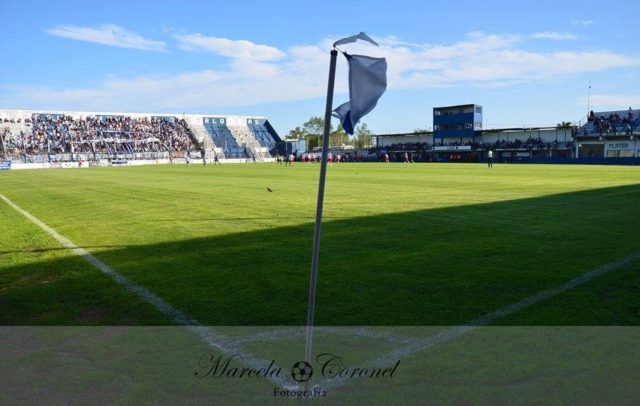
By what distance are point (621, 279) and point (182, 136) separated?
9617cm

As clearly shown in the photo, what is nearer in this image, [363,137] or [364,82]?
[364,82]

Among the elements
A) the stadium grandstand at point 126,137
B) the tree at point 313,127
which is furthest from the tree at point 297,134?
the stadium grandstand at point 126,137

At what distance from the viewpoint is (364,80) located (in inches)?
151

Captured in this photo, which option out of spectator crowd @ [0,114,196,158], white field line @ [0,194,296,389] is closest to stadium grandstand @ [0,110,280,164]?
spectator crowd @ [0,114,196,158]

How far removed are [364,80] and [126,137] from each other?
92578 millimetres

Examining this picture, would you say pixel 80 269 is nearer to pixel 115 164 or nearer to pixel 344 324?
pixel 344 324

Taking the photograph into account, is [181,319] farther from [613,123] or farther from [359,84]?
[613,123]

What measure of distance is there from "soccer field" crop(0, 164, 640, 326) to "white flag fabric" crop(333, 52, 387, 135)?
2282mm

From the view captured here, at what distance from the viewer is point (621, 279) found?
6613mm

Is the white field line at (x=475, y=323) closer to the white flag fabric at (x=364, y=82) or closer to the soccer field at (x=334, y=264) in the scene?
the soccer field at (x=334, y=264)

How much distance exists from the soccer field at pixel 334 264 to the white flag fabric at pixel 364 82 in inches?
89.8

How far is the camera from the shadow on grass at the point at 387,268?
550cm

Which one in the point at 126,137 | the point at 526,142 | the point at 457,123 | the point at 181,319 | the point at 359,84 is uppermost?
the point at 457,123
